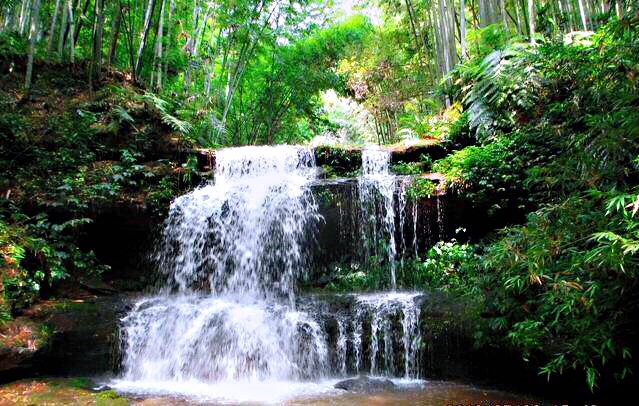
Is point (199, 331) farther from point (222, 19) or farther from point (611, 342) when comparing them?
point (222, 19)

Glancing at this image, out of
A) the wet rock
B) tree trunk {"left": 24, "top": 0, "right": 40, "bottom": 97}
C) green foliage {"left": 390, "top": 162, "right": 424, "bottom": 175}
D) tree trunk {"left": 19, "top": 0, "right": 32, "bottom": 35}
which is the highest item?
tree trunk {"left": 19, "top": 0, "right": 32, "bottom": 35}

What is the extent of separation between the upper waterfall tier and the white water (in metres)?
0.02

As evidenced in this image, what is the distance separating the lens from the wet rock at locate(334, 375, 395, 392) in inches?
177

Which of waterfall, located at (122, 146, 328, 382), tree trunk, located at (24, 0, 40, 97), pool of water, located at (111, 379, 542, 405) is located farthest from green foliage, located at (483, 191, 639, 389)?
tree trunk, located at (24, 0, 40, 97)

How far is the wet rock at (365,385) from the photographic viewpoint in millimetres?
4492

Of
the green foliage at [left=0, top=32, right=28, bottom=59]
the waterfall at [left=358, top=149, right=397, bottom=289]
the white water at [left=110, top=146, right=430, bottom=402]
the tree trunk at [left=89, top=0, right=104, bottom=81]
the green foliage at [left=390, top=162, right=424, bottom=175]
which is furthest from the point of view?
the green foliage at [left=0, top=32, right=28, bottom=59]

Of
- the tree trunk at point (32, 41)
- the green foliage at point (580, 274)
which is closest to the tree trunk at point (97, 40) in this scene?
the tree trunk at point (32, 41)

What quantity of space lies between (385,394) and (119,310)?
391 centimetres

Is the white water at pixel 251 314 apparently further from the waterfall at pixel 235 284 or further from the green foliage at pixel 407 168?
the green foliage at pixel 407 168

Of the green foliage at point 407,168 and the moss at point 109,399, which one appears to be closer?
the moss at point 109,399

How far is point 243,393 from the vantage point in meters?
4.52

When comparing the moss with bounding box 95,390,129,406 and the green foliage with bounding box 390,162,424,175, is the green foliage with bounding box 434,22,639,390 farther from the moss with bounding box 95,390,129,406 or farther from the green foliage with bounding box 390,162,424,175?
the moss with bounding box 95,390,129,406

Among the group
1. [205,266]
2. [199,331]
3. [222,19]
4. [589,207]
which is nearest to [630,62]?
[589,207]

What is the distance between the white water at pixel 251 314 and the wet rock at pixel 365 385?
21 cm
